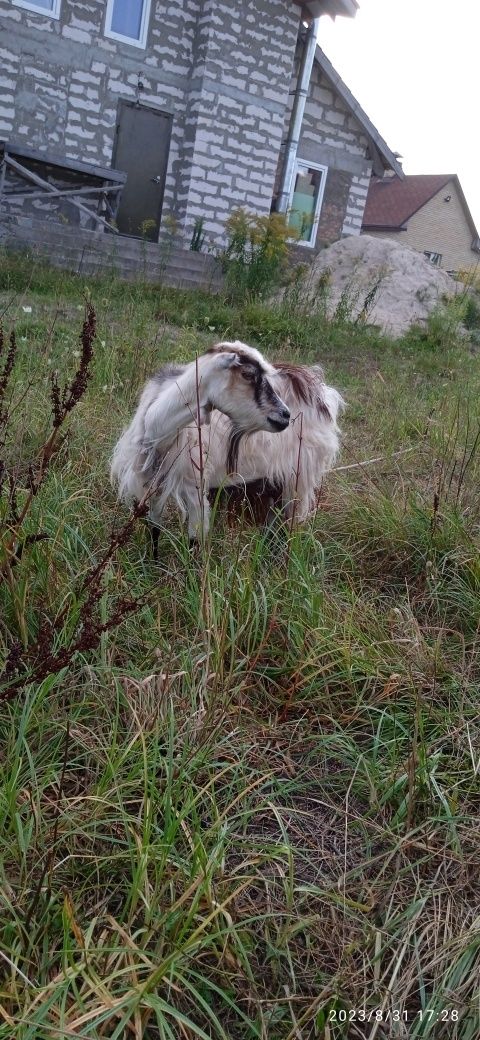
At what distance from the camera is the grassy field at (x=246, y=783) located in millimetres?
1747

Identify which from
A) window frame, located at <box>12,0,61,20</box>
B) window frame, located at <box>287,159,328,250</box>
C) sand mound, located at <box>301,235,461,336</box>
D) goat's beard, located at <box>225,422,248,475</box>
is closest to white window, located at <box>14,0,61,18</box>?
window frame, located at <box>12,0,61,20</box>

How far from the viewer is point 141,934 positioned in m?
1.81

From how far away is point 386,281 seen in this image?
1152cm

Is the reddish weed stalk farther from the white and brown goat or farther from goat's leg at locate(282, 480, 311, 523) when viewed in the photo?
goat's leg at locate(282, 480, 311, 523)

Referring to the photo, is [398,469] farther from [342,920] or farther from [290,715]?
[342,920]

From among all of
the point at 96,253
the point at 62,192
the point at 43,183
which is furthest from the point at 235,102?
the point at 96,253

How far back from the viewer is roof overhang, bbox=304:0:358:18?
15109mm

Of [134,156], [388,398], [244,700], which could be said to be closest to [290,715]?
[244,700]

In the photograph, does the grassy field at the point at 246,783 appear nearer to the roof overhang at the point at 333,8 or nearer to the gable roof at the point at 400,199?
the roof overhang at the point at 333,8

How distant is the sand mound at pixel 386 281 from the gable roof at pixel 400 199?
2326cm

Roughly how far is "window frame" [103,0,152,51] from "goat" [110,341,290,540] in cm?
1207

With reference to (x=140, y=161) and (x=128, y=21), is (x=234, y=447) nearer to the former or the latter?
(x=140, y=161)

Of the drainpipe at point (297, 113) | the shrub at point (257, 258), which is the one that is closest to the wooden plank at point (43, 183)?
the shrub at point (257, 258)

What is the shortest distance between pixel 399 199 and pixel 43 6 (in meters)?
26.0
